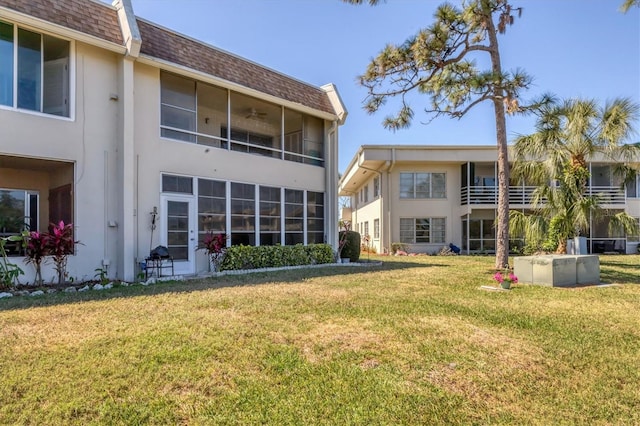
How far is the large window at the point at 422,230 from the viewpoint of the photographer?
2105 cm

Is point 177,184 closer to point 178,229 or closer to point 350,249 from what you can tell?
point 178,229

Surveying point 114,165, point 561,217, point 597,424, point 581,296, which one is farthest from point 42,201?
point 561,217

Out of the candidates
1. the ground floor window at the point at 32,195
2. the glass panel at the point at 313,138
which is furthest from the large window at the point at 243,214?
the ground floor window at the point at 32,195

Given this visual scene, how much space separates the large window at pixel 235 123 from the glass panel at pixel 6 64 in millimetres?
3190

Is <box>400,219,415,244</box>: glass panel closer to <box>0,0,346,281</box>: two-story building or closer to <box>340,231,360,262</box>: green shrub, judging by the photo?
<box>340,231,360,262</box>: green shrub

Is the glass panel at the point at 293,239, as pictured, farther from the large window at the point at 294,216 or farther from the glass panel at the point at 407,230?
the glass panel at the point at 407,230

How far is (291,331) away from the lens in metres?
5.00

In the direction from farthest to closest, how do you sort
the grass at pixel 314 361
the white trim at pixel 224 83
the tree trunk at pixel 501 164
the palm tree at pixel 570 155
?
the palm tree at pixel 570 155 → the tree trunk at pixel 501 164 → the white trim at pixel 224 83 → the grass at pixel 314 361

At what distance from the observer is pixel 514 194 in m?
20.8

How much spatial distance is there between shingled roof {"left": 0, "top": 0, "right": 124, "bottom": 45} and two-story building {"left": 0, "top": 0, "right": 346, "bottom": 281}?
0.03 metres

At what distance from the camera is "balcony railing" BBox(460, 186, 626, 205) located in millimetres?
20328

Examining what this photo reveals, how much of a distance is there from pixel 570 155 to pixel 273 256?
33.6 feet

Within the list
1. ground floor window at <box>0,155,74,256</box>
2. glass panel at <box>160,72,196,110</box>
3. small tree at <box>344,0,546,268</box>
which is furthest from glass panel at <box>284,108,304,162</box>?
ground floor window at <box>0,155,74,256</box>

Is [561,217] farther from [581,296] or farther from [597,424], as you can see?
[597,424]
